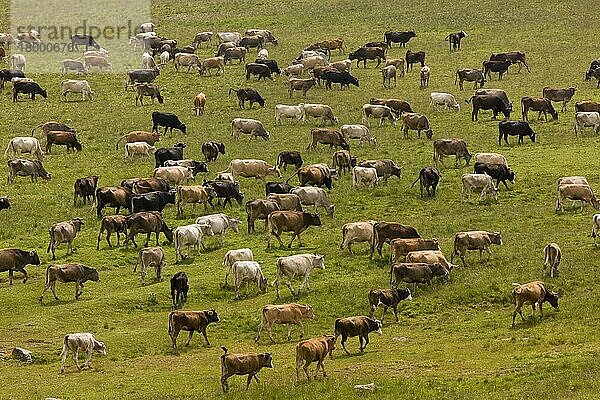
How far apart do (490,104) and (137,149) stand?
18.4 meters

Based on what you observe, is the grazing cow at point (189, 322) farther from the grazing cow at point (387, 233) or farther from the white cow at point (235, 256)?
the grazing cow at point (387, 233)

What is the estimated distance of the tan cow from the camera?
3048 cm

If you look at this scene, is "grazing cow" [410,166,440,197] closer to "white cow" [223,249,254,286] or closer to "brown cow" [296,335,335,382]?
"white cow" [223,249,254,286]

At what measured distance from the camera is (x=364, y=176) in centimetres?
4641

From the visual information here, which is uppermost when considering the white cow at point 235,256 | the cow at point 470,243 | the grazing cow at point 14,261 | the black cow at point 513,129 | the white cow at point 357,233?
the black cow at point 513,129

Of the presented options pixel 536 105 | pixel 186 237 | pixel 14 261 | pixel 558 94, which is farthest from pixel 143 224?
pixel 558 94

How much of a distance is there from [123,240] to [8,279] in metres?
5.57

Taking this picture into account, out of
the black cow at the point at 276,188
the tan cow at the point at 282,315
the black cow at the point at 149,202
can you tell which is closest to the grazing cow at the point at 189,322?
the tan cow at the point at 282,315

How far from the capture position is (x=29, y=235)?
136 feet

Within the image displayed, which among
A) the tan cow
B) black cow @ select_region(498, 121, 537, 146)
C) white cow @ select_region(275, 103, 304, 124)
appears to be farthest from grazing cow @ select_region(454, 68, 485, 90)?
the tan cow

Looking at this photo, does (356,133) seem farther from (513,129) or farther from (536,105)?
(536,105)

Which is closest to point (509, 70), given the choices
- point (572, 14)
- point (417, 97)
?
point (417, 97)

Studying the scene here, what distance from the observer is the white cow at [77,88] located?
64438 millimetres

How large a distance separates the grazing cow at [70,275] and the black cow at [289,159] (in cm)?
1570
